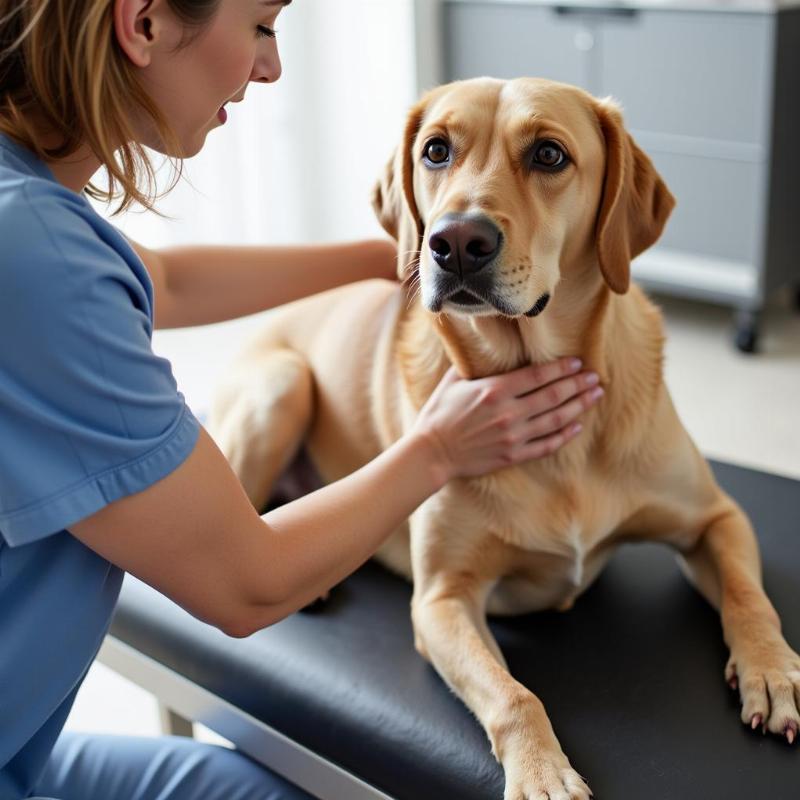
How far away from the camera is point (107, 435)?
933 mm

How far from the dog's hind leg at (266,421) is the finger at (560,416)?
0.49 meters

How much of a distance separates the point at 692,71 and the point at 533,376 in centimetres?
240

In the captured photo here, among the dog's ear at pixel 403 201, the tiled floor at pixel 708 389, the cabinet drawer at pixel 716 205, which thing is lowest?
the tiled floor at pixel 708 389

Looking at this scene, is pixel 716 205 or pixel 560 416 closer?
pixel 560 416

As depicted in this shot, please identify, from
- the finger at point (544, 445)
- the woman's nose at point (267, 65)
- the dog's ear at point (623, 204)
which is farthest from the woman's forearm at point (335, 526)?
the woman's nose at point (267, 65)

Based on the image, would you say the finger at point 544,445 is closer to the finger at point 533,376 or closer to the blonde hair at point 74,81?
the finger at point 533,376

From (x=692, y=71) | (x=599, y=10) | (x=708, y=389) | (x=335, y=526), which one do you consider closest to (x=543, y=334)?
(x=335, y=526)

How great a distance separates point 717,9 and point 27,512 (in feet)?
9.69

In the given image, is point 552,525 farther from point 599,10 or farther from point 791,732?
point 599,10

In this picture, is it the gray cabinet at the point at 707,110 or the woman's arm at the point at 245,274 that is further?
the gray cabinet at the point at 707,110

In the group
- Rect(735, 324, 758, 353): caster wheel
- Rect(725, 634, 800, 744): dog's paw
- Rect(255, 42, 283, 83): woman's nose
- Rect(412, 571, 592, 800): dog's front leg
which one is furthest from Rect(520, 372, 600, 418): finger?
Rect(735, 324, 758, 353): caster wheel

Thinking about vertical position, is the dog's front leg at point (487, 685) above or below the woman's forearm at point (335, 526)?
below

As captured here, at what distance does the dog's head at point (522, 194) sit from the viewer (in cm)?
126

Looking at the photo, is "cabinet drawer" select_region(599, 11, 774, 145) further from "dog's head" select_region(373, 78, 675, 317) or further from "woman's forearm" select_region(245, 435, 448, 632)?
"woman's forearm" select_region(245, 435, 448, 632)
